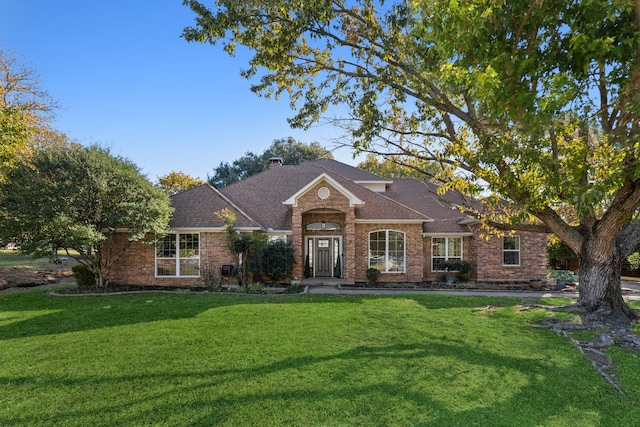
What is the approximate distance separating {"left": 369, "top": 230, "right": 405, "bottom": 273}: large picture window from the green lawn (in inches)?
297

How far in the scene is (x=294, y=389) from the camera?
5.14 metres

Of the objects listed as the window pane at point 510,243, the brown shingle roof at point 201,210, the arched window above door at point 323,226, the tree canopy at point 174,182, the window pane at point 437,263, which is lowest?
the window pane at point 437,263

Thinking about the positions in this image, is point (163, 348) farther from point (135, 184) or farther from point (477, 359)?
point (135, 184)

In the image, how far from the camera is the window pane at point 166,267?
16297 millimetres

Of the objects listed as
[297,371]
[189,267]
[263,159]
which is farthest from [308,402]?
[263,159]

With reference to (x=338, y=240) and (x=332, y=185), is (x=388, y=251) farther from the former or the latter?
(x=332, y=185)

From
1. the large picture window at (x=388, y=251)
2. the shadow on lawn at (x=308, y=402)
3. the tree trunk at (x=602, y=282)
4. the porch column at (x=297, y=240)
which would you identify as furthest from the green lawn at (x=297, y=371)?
the large picture window at (x=388, y=251)

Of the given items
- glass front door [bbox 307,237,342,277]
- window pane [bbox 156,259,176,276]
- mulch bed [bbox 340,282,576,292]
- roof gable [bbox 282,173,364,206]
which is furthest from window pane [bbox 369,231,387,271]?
window pane [bbox 156,259,176,276]

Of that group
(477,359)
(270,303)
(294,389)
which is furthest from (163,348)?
(477,359)

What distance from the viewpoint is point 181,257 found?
16312mm

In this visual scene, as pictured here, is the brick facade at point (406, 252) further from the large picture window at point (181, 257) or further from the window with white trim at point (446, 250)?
the large picture window at point (181, 257)

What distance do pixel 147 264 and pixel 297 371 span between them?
510 inches

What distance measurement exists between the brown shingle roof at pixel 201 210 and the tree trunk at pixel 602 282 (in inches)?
482

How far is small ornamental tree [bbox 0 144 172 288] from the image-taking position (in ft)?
40.8
